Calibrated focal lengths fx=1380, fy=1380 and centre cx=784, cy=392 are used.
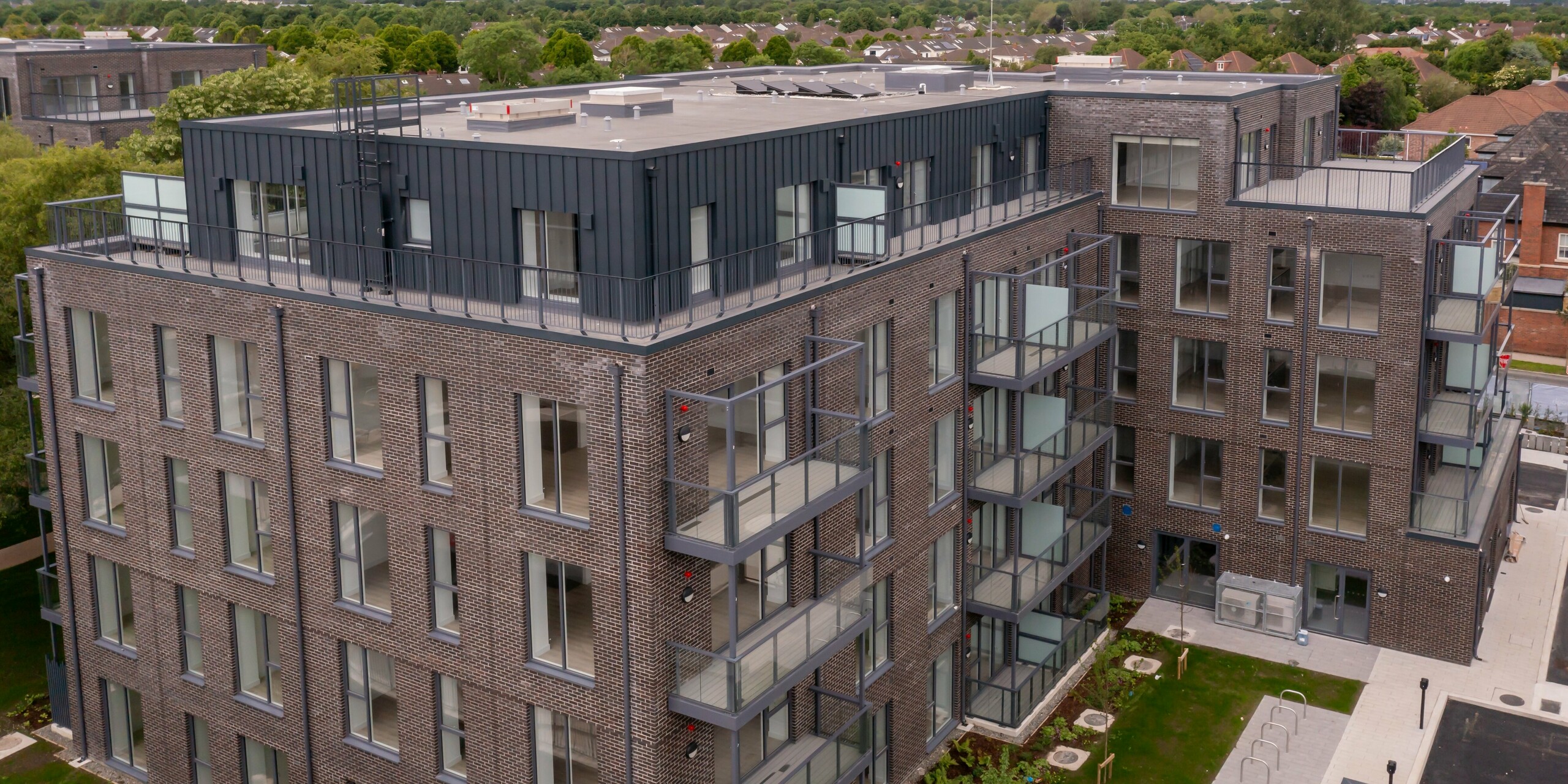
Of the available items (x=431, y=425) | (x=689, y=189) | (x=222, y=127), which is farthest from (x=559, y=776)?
(x=222, y=127)

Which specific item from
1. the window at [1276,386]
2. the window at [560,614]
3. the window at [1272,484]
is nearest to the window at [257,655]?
the window at [560,614]

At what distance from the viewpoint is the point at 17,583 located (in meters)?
35.7

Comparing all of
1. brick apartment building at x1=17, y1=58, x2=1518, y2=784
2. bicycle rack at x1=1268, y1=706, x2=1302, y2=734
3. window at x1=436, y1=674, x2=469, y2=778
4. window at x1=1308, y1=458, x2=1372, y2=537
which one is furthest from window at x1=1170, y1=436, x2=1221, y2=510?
window at x1=436, y1=674, x2=469, y2=778

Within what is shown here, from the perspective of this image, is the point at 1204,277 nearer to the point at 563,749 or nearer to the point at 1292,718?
the point at 1292,718

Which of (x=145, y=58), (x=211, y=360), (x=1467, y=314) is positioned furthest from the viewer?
(x=145, y=58)

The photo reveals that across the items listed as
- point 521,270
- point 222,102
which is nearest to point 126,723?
point 521,270

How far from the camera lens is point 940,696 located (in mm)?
28688

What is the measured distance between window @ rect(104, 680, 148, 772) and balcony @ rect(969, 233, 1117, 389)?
714 inches

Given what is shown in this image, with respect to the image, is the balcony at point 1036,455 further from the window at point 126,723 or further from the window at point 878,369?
the window at point 126,723

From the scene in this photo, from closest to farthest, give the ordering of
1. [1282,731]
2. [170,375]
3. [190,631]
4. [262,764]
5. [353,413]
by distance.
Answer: [353,413], [170,375], [262,764], [190,631], [1282,731]

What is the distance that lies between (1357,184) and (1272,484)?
7.41 m

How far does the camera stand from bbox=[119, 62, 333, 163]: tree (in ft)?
136

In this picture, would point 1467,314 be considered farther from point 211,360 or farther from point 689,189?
point 211,360

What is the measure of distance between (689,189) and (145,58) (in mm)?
46208
